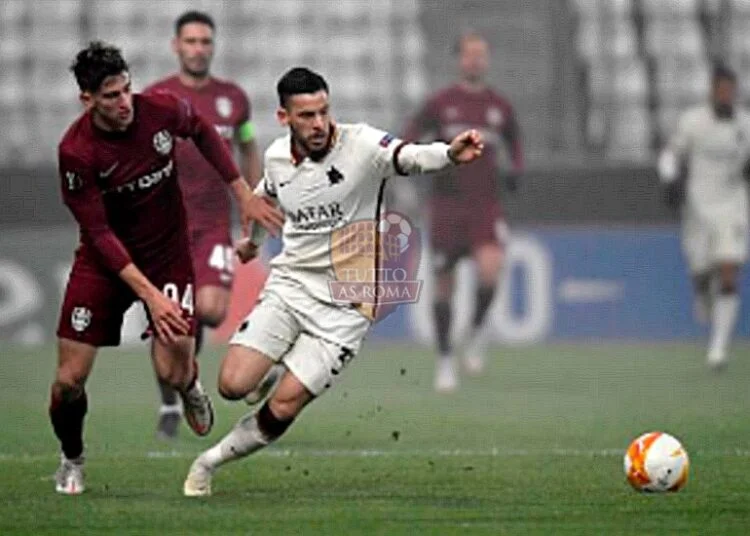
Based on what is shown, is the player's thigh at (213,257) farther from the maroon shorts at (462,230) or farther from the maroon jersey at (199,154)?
the maroon shorts at (462,230)

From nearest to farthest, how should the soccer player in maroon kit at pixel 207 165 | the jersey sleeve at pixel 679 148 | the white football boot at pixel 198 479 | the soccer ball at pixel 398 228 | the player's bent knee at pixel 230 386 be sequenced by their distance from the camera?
1. the white football boot at pixel 198 479
2. the player's bent knee at pixel 230 386
3. the soccer ball at pixel 398 228
4. the soccer player in maroon kit at pixel 207 165
5. the jersey sleeve at pixel 679 148

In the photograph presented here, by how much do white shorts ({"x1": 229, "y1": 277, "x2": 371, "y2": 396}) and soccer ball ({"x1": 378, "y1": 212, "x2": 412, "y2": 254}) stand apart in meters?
0.50

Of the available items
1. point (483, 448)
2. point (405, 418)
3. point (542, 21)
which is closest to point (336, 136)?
point (483, 448)

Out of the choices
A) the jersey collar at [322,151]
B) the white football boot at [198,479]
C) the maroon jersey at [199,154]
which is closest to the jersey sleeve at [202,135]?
the jersey collar at [322,151]

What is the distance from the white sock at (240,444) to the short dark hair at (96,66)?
1.74m

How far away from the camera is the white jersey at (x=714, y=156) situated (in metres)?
21.3

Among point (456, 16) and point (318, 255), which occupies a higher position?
point (456, 16)

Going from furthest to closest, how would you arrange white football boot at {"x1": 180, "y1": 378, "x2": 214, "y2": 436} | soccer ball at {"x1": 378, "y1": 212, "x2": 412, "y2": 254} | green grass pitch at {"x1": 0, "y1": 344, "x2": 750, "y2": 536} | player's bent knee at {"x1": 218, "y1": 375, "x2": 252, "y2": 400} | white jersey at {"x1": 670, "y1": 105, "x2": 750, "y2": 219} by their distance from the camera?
white jersey at {"x1": 670, "y1": 105, "x2": 750, "y2": 219}
white football boot at {"x1": 180, "y1": 378, "x2": 214, "y2": 436}
soccer ball at {"x1": 378, "y1": 212, "x2": 412, "y2": 254}
player's bent knee at {"x1": 218, "y1": 375, "x2": 252, "y2": 400}
green grass pitch at {"x1": 0, "y1": 344, "x2": 750, "y2": 536}

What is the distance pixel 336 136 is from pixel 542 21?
1460cm

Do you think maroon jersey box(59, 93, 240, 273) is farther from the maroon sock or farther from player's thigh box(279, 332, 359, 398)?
player's thigh box(279, 332, 359, 398)

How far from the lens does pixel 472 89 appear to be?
19.6m

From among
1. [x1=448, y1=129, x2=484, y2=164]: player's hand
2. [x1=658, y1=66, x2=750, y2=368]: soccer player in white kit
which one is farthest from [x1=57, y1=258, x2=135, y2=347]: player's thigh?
[x1=658, y1=66, x2=750, y2=368]: soccer player in white kit

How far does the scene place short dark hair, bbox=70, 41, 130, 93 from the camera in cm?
1046

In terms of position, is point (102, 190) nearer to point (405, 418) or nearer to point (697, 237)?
point (405, 418)
